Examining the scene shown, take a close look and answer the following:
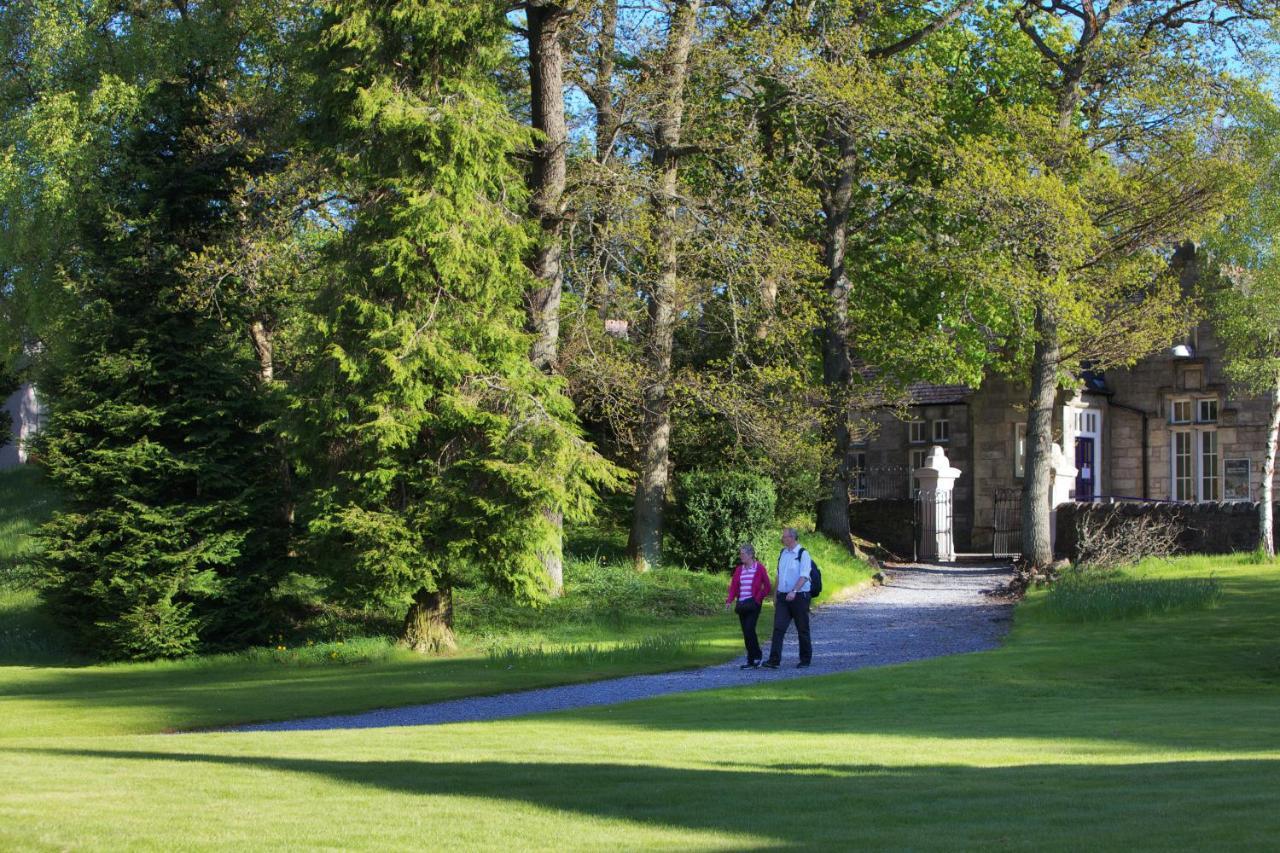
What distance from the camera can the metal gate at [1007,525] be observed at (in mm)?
37844

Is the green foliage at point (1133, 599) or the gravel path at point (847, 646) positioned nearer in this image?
the gravel path at point (847, 646)

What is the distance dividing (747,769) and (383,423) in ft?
36.2

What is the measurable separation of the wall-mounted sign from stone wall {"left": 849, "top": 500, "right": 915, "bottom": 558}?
9373 millimetres

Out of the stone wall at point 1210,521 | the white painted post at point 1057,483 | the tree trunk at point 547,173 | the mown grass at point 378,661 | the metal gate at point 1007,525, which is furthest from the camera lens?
the metal gate at point 1007,525

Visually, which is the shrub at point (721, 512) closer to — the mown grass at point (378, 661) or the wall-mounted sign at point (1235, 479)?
the mown grass at point (378, 661)

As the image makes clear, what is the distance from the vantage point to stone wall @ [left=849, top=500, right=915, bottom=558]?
38062mm

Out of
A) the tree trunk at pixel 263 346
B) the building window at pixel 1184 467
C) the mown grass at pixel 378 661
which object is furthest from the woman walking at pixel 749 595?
the building window at pixel 1184 467

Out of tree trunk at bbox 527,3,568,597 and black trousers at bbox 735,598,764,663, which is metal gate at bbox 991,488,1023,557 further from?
black trousers at bbox 735,598,764,663

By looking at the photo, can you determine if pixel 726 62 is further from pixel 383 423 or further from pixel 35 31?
pixel 35 31

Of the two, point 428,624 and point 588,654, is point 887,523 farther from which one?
point 588,654

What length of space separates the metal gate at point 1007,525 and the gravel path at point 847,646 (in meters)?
5.09

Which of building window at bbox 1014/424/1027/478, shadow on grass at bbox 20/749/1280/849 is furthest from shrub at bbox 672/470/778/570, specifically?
shadow on grass at bbox 20/749/1280/849

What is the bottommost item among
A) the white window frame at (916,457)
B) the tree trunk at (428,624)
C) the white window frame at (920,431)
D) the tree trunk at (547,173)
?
the tree trunk at (428,624)

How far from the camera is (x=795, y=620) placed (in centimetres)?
1805
